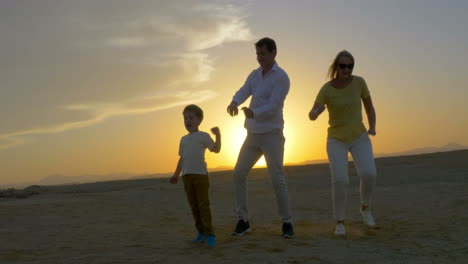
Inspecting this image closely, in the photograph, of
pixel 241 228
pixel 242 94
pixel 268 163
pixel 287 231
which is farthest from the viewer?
pixel 242 94

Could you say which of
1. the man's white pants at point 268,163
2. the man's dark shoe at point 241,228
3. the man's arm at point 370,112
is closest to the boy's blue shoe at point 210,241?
the man's dark shoe at point 241,228

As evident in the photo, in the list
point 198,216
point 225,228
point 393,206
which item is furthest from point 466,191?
point 198,216

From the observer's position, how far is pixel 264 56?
637 cm

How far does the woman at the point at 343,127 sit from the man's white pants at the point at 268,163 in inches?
22.6

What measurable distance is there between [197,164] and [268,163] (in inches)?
39.1

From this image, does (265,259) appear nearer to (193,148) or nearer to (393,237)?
(193,148)

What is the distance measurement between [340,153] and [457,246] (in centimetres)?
163

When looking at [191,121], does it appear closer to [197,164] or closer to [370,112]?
[197,164]

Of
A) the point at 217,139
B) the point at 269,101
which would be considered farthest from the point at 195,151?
the point at 269,101

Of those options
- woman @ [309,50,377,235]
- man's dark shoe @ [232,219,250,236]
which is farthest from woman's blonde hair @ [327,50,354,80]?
man's dark shoe @ [232,219,250,236]

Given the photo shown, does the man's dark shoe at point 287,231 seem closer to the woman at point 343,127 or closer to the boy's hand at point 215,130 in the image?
the woman at point 343,127

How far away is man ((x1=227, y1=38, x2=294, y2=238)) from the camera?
629 centimetres

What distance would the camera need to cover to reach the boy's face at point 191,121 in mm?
5895

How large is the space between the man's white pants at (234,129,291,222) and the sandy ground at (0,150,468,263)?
400 millimetres
